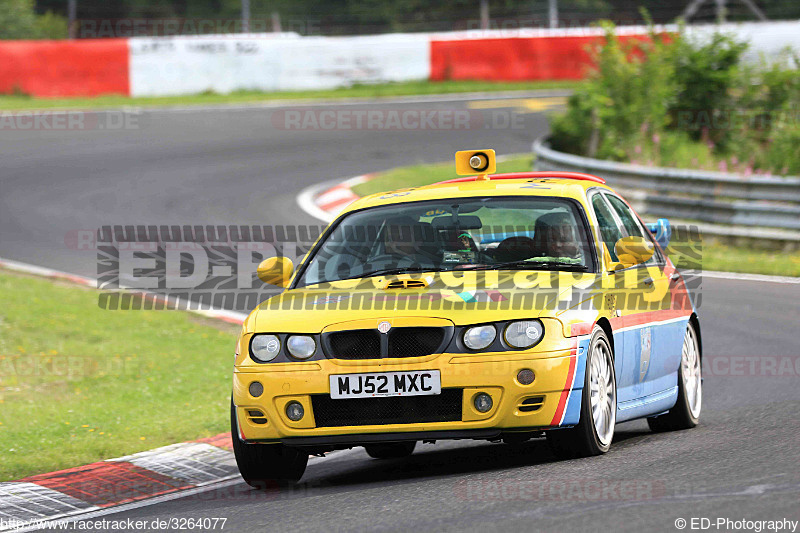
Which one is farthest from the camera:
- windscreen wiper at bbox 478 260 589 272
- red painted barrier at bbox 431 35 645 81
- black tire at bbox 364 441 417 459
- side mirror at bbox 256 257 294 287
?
red painted barrier at bbox 431 35 645 81

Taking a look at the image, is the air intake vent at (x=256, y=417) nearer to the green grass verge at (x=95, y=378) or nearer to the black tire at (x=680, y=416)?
the green grass verge at (x=95, y=378)

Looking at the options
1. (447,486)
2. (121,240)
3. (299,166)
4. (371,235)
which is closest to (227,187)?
(299,166)

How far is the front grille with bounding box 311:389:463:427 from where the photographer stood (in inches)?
240

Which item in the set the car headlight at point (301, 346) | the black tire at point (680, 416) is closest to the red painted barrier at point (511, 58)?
the black tire at point (680, 416)

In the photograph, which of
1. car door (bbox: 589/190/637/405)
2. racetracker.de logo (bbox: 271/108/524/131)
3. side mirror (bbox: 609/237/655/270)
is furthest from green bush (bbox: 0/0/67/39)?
side mirror (bbox: 609/237/655/270)

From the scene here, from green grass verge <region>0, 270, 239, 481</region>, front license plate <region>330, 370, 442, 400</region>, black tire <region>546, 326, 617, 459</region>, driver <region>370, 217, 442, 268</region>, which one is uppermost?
driver <region>370, 217, 442, 268</region>

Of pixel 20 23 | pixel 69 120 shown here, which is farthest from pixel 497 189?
pixel 20 23

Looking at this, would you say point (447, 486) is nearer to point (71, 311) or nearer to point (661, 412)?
point (661, 412)

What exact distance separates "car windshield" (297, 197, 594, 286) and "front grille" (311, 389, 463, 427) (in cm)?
102

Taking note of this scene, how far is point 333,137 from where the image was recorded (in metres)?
27.3

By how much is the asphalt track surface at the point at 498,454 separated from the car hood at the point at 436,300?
0.80 meters

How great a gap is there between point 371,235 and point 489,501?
2489 millimetres

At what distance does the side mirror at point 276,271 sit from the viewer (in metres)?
7.23

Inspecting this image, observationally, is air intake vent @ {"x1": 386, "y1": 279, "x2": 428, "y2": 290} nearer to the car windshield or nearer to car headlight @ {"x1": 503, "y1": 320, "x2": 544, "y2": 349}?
the car windshield
